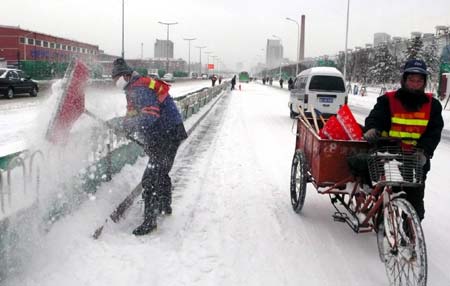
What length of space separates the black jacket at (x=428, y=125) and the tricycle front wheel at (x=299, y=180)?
134 centimetres

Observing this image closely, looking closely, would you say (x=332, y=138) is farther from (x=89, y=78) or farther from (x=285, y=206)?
(x=89, y=78)

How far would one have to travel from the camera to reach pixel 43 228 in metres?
4.07

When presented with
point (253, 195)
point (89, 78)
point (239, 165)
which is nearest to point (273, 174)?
point (239, 165)

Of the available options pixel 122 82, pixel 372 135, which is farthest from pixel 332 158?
pixel 122 82

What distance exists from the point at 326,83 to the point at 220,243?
1287 cm

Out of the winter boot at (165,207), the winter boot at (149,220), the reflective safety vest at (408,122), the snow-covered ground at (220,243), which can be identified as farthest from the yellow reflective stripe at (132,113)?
the reflective safety vest at (408,122)

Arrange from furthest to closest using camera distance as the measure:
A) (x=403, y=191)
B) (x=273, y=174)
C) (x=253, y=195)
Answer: (x=273, y=174)
(x=253, y=195)
(x=403, y=191)

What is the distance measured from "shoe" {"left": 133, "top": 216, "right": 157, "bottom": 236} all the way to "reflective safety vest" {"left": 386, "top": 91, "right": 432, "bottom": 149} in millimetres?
2458

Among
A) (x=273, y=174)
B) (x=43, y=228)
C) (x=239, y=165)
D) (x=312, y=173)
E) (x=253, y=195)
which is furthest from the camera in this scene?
(x=239, y=165)

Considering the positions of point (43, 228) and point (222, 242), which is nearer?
point (43, 228)

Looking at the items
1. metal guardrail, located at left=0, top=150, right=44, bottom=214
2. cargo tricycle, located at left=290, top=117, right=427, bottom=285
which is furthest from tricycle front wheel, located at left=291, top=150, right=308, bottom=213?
metal guardrail, located at left=0, top=150, right=44, bottom=214

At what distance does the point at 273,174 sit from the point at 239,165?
855 mm

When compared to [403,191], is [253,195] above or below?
below

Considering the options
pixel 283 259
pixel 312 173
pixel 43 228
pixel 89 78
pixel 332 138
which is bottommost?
pixel 283 259
